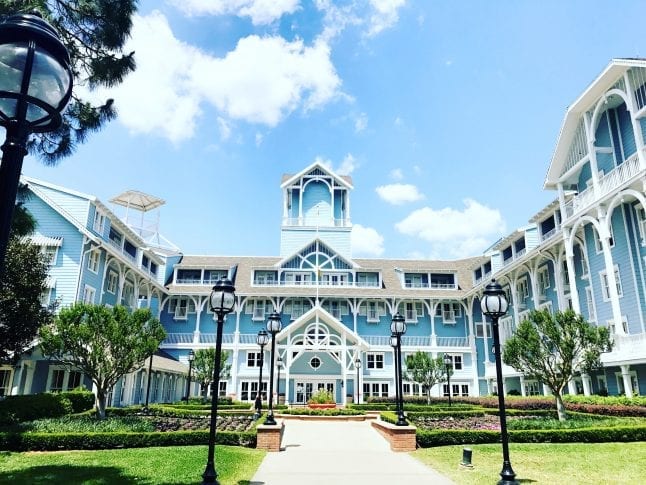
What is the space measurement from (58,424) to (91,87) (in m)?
10.2

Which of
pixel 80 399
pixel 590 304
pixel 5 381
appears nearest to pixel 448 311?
pixel 590 304

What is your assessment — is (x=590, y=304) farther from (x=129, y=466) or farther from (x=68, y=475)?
(x=68, y=475)

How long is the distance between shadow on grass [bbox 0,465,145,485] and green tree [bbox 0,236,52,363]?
29.7 feet

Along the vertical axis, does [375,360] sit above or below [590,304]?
below

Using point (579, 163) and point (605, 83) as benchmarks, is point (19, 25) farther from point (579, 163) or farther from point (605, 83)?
point (579, 163)

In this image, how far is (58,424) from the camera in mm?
14055

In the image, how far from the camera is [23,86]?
309cm

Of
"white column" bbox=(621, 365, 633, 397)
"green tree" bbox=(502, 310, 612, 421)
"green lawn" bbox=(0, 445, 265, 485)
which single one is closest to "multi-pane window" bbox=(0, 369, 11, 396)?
"green lawn" bbox=(0, 445, 265, 485)

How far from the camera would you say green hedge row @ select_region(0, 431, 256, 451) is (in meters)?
11.7

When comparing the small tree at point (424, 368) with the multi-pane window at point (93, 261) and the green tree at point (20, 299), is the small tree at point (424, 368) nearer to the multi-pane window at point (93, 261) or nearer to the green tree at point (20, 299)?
the multi-pane window at point (93, 261)

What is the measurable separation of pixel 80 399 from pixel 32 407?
3.76m

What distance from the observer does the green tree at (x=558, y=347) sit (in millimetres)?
17406

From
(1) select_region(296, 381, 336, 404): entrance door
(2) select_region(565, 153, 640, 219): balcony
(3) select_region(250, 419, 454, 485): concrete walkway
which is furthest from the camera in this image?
(1) select_region(296, 381, 336, 404): entrance door

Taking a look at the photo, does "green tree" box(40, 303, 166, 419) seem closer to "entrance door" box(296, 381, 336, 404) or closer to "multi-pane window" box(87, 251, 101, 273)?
"multi-pane window" box(87, 251, 101, 273)
